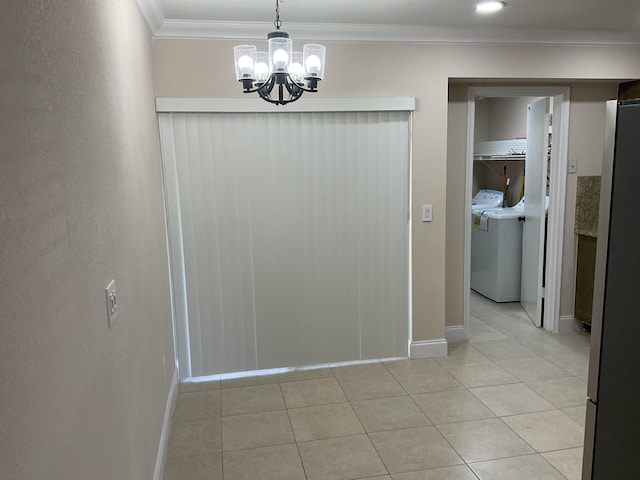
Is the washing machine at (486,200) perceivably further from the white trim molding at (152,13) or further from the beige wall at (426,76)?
the white trim molding at (152,13)

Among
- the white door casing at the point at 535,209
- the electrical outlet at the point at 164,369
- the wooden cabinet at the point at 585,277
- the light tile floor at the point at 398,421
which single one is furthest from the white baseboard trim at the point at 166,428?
the wooden cabinet at the point at 585,277

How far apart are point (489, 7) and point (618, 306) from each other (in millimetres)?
2162

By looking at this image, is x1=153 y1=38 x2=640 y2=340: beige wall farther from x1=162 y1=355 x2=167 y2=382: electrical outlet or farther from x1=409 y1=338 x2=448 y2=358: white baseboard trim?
x1=162 y1=355 x2=167 y2=382: electrical outlet

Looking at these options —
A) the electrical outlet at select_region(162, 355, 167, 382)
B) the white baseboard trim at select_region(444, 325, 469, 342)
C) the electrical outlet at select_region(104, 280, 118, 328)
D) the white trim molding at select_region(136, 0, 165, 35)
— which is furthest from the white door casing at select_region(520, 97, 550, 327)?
the electrical outlet at select_region(104, 280, 118, 328)

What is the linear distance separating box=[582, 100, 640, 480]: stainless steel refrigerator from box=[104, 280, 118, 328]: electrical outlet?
156 centimetres

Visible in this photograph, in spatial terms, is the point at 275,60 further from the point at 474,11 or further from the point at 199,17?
the point at 474,11

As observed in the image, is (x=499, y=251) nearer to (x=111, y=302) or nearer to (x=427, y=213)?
(x=427, y=213)

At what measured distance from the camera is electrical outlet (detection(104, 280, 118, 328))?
A: 1.53 metres

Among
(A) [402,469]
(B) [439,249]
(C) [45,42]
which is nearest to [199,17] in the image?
(C) [45,42]

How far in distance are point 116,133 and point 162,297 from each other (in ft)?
4.29

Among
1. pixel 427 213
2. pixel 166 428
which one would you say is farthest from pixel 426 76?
pixel 166 428

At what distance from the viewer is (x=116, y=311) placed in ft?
5.36

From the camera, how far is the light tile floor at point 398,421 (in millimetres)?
2426

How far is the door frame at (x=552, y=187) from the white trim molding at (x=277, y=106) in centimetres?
79
